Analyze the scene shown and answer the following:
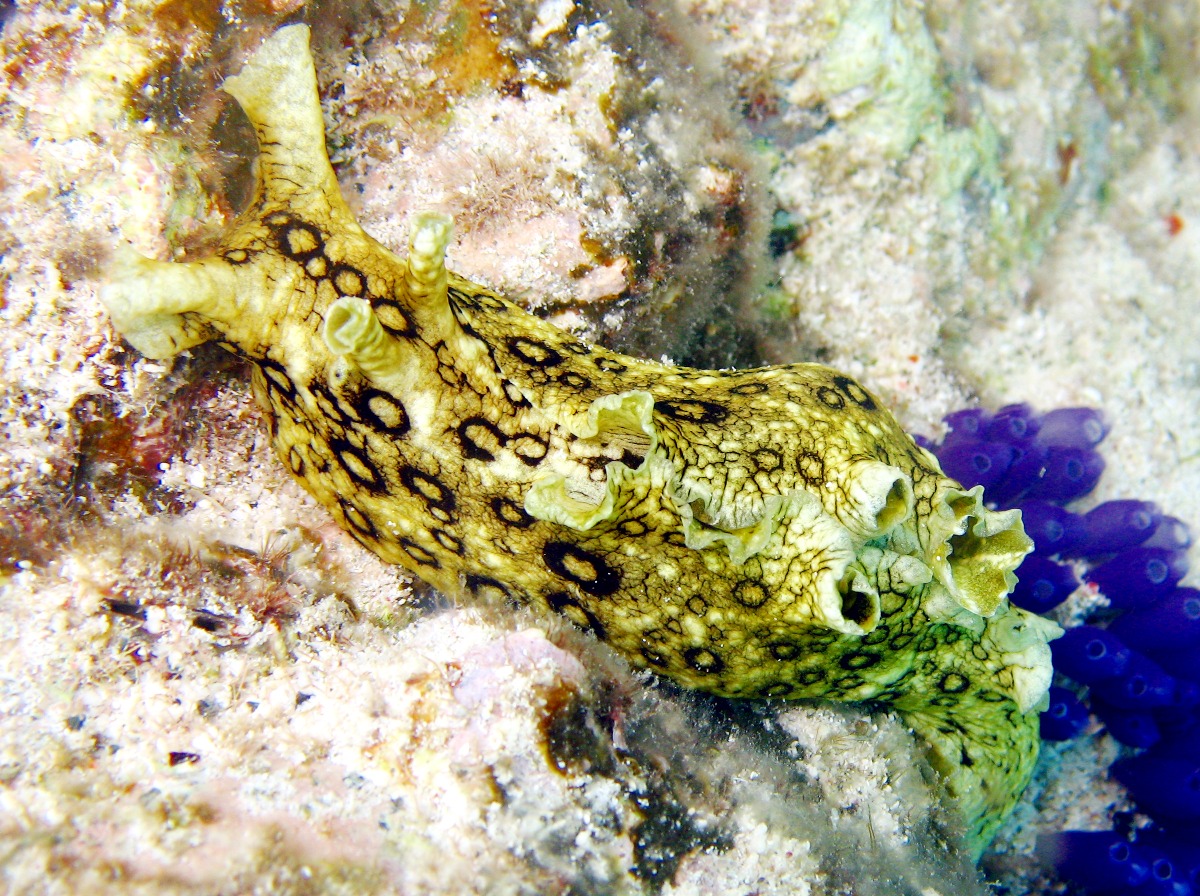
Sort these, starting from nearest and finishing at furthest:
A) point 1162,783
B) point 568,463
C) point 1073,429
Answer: point 568,463 < point 1162,783 < point 1073,429

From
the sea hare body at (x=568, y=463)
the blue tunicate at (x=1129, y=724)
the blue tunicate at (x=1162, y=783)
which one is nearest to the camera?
the sea hare body at (x=568, y=463)

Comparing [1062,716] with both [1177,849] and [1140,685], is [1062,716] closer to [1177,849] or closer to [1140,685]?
[1140,685]

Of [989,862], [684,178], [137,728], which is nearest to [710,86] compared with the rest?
[684,178]

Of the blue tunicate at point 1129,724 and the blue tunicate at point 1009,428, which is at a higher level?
the blue tunicate at point 1009,428

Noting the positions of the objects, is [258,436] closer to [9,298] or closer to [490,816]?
[9,298]

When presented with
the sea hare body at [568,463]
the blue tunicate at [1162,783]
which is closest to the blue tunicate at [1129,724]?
the blue tunicate at [1162,783]

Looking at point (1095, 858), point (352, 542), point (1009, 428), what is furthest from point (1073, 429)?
point (352, 542)

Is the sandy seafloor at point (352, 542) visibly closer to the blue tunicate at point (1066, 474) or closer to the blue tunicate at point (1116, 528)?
the blue tunicate at point (1066, 474)
